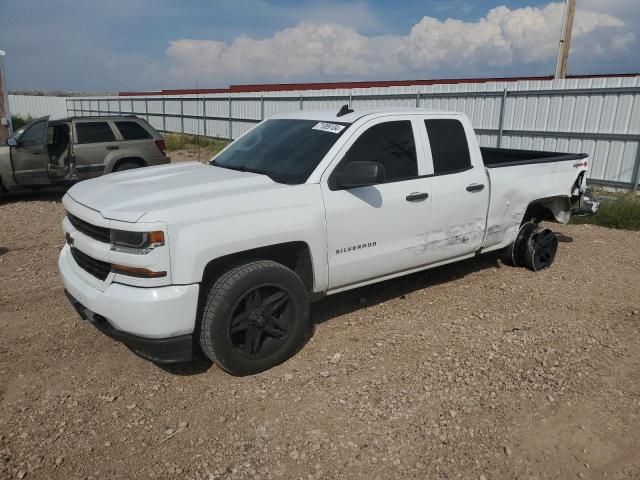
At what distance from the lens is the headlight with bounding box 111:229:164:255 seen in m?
2.99

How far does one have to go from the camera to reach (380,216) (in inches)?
158

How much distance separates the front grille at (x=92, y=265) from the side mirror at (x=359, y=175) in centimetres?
173

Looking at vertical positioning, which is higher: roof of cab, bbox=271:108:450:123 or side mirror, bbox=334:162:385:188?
roof of cab, bbox=271:108:450:123

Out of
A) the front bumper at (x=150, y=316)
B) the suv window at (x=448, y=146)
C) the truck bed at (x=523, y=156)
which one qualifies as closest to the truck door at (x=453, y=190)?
the suv window at (x=448, y=146)

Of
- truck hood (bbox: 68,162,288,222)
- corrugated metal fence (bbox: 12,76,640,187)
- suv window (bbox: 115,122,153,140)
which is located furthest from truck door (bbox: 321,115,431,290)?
suv window (bbox: 115,122,153,140)

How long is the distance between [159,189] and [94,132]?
740 cm

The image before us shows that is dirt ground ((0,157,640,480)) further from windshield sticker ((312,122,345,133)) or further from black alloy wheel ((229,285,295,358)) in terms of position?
windshield sticker ((312,122,345,133))

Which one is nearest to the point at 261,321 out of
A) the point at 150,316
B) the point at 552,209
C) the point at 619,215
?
the point at 150,316

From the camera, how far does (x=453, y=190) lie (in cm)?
456

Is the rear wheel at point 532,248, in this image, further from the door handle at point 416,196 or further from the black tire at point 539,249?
the door handle at point 416,196

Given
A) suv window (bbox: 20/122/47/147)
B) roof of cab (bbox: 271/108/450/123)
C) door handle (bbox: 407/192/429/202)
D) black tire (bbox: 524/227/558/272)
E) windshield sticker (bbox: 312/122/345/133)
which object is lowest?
black tire (bbox: 524/227/558/272)

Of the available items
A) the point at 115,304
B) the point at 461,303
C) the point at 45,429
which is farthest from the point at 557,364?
the point at 45,429

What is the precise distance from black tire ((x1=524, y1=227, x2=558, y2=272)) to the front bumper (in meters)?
4.15

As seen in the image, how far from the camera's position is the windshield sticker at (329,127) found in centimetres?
409
